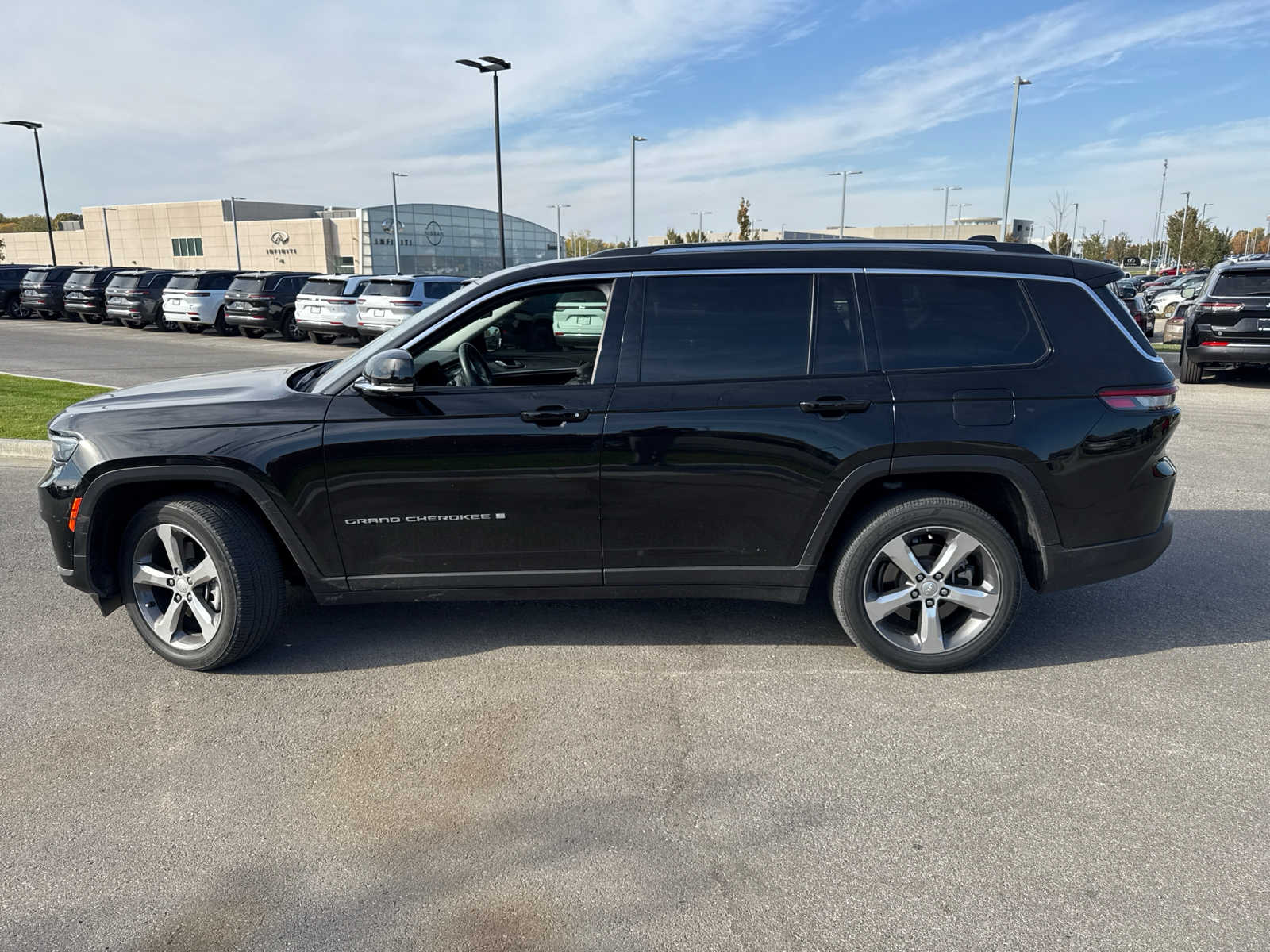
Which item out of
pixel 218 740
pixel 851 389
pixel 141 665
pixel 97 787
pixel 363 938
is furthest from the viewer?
pixel 141 665

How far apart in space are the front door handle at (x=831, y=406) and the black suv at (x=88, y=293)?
31366 millimetres

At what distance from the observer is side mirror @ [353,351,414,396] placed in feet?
12.5

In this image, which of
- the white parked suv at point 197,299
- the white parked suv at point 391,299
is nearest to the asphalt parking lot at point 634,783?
the white parked suv at point 391,299

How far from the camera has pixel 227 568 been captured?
13.2ft

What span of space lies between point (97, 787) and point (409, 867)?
130 centimetres

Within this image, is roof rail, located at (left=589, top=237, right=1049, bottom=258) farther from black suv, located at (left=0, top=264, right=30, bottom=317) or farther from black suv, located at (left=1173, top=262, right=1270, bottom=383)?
black suv, located at (left=0, top=264, right=30, bottom=317)

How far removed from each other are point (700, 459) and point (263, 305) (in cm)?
2298

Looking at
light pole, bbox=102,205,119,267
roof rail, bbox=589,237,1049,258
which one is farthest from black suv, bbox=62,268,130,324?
light pole, bbox=102,205,119,267

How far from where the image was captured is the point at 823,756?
11.2ft

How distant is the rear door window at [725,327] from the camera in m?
3.98

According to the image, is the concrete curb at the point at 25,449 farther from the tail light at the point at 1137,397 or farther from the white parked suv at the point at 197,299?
the white parked suv at the point at 197,299

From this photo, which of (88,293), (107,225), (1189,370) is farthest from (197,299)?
(107,225)

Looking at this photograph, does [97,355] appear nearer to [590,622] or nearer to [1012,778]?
[590,622]

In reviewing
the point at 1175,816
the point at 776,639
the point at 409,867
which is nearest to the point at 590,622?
the point at 776,639
